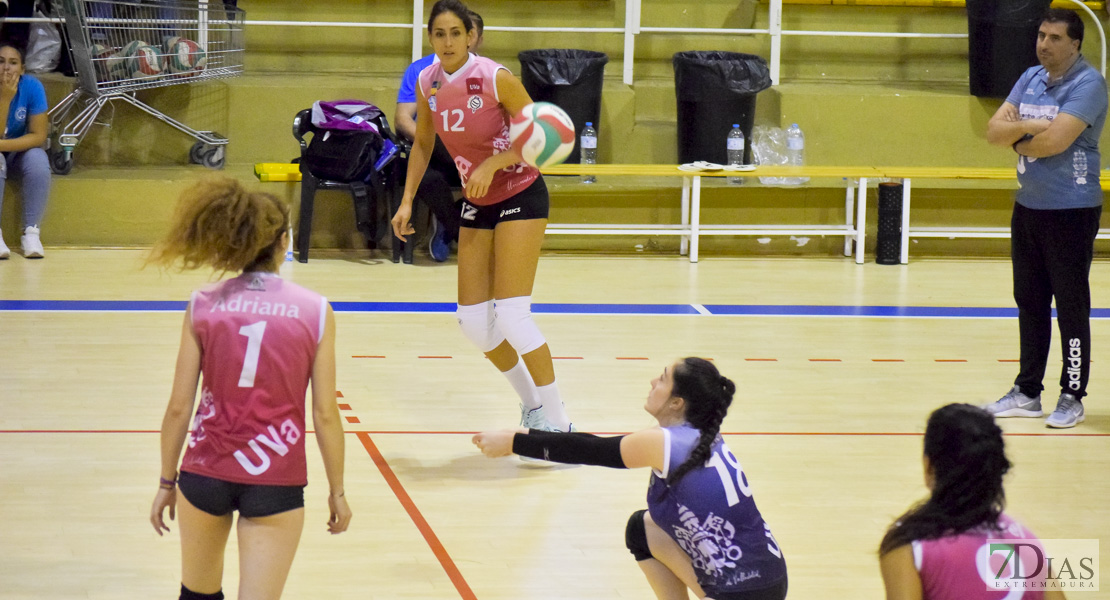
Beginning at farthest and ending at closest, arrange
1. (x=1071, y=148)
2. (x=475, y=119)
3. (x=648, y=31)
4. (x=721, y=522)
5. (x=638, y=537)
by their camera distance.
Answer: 1. (x=648, y=31)
2. (x=1071, y=148)
3. (x=475, y=119)
4. (x=638, y=537)
5. (x=721, y=522)

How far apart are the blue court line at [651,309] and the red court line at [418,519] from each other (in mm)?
2518

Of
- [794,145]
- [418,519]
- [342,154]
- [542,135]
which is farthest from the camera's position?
[794,145]

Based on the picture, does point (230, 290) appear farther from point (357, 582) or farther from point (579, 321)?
point (579, 321)

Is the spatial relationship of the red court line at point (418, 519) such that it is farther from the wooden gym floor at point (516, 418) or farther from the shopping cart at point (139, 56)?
the shopping cart at point (139, 56)

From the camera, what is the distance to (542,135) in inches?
160

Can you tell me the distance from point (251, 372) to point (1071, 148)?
353 cm

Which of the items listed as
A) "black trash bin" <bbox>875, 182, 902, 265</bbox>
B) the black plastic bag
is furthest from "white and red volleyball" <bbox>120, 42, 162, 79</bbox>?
"black trash bin" <bbox>875, 182, 902, 265</bbox>

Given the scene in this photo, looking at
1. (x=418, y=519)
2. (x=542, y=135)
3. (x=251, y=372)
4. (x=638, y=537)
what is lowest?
(x=418, y=519)

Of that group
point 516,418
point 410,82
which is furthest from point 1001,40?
point 516,418

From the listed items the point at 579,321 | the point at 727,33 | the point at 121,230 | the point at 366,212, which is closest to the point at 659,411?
the point at 579,321

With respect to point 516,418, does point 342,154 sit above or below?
above

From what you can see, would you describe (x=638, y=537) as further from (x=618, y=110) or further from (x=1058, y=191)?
(x=618, y=110)

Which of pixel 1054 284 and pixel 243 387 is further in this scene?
pixel 1054 284

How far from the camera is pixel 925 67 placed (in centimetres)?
1098
